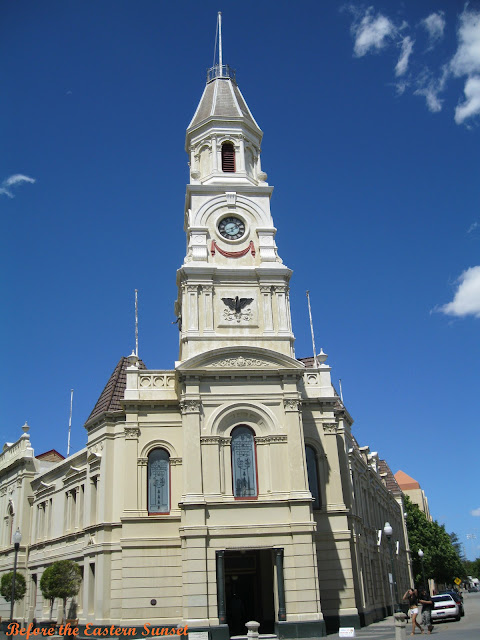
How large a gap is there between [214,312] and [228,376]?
414 cm

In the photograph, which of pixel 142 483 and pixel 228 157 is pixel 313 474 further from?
pixel 228 157

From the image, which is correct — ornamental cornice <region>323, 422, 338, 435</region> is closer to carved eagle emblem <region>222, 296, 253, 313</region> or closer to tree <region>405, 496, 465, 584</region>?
carved eagle emblem <region>222, 296, 253, 313</region>

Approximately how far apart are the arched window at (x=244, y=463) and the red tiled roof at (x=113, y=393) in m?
7.82

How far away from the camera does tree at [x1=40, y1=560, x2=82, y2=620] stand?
34.5 meters

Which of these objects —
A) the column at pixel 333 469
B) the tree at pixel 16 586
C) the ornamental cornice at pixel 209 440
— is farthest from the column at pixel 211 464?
the tree at pixel 16 586

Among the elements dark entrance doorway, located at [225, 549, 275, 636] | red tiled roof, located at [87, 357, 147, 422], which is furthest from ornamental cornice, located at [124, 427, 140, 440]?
Result: dark entrance doorway, located at [225, 549, 275, 636]

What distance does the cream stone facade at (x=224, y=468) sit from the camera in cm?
3008

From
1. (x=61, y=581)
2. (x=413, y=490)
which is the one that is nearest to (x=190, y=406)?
(x=61, y=581)

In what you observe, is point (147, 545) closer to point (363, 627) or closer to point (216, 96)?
point (363, 627)

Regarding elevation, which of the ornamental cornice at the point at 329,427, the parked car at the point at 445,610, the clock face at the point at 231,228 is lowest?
the parked car at the point at 445,610

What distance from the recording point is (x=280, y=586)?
29.4m

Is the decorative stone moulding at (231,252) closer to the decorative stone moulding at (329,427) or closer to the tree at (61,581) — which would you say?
the decorative stone moulding at (329,427)

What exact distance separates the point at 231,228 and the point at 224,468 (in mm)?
14325

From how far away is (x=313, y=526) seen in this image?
99.8 ft
